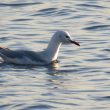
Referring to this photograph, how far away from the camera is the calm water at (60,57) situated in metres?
15.2

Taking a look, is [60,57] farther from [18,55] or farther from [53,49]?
[18,55]

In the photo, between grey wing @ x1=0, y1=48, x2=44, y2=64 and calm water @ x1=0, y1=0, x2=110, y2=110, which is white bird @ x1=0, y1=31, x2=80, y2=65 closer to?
grey wing @ x1=0, y1=48, x2=44, y2=64

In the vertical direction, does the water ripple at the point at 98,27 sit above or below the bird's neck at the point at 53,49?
below

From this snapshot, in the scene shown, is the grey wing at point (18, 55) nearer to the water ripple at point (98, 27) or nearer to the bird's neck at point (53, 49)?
the bird's neck at point (53, 49)

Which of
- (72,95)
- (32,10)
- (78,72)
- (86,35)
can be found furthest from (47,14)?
(72,95)

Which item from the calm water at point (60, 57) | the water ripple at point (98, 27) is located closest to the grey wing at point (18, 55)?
the calm water at point (60, 57)

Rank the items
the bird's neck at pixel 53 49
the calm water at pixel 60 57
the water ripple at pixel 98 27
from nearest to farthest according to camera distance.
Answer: the calm water at pixel 60 57
the bird's neck at pixel 53 49
the water ripple at pixel 98 27

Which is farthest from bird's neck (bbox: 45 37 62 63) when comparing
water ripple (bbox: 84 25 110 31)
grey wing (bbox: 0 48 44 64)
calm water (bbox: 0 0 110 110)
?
water ripple (bbox: 84 25 110 31)

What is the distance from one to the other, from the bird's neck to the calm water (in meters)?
0.22

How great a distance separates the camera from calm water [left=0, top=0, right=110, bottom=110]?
49.8ft

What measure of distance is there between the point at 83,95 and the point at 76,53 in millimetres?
4367

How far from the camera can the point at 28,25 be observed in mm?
23109

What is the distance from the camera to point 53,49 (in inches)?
768

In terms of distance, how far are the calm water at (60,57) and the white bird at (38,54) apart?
231 mm
